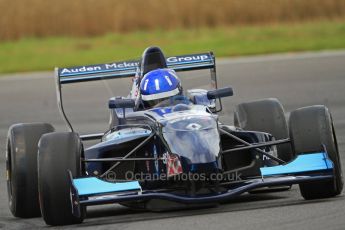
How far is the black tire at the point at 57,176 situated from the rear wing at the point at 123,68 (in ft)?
8.15

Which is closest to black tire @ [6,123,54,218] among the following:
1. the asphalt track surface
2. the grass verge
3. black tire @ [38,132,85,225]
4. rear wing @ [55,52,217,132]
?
the asphalt track surface

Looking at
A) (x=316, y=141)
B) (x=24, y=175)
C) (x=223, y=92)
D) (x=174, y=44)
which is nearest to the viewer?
(x=316, y=141)

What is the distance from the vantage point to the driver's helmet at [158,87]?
1073cm

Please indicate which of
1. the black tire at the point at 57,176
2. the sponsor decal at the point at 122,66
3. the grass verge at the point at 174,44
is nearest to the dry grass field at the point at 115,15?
the grass verge at the point at 174,44

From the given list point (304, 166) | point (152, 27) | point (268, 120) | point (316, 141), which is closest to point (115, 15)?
point (152, 27)

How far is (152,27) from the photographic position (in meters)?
33.8

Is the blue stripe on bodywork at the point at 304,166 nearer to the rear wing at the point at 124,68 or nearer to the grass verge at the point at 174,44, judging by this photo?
the rear wing at the point at 124,68

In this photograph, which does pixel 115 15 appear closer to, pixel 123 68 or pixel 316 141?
pixel 123 68

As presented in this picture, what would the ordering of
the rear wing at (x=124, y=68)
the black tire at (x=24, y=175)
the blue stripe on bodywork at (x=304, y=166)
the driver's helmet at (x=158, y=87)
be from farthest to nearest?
the rear wing at (x=124, y=68), the driver's helmet at (x=158, y=87), the black tire at (x=24, y=175), the blue stripe on bodywork at (x=304, y=166)

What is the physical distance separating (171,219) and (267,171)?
94 centimetres

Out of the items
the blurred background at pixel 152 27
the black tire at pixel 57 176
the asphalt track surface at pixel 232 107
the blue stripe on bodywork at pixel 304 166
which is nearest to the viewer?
the asphalt track surface at pixel 232 107

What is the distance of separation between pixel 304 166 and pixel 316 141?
27cm

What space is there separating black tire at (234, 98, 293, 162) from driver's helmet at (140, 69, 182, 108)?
85cm

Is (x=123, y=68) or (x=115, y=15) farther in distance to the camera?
(x=115, y=15)
